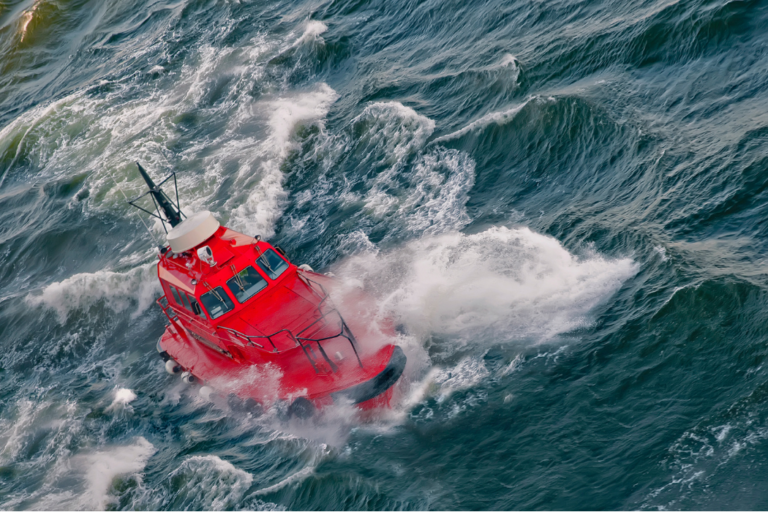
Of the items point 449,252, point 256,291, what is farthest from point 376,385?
point 449,252

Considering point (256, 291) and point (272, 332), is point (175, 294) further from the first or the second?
point (272, 332)

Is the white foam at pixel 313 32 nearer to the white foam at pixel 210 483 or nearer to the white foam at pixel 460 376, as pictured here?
the white foam at pixel 460 376

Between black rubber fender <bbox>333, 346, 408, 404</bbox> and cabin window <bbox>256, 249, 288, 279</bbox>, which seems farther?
cabin window <bbox>256, 249, 288, 279</bbox>

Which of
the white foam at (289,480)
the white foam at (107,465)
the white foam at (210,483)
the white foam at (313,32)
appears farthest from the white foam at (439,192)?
the white foam at (313,32)

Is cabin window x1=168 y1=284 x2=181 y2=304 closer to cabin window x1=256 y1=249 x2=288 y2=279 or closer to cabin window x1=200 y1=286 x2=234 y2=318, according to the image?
cabin window x1=200 y1=286 x2=234 y2=318

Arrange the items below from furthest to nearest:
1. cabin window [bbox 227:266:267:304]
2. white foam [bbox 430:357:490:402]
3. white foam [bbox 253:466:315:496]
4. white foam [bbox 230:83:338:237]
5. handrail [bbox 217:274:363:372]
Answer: white foam [bbox 230:83:338:237] < cabin window [bbox 227:266:267:304] < handrail [bbox 217:274:363:372] < white foam [bbox 430:357:490:402] < white foam [bbox 253:466:315:496]

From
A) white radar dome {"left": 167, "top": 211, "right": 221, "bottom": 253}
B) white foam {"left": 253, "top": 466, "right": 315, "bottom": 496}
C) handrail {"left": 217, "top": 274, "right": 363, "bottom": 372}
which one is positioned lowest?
white foam {"left": 253, "top": 466, "right": 315, "bottom": 496}

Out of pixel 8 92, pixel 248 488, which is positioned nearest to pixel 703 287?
pixel 248 488

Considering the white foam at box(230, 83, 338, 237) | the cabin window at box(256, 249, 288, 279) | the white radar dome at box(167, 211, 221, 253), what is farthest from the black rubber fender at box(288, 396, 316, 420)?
the white foam at box(230, 83, 338, 237)
